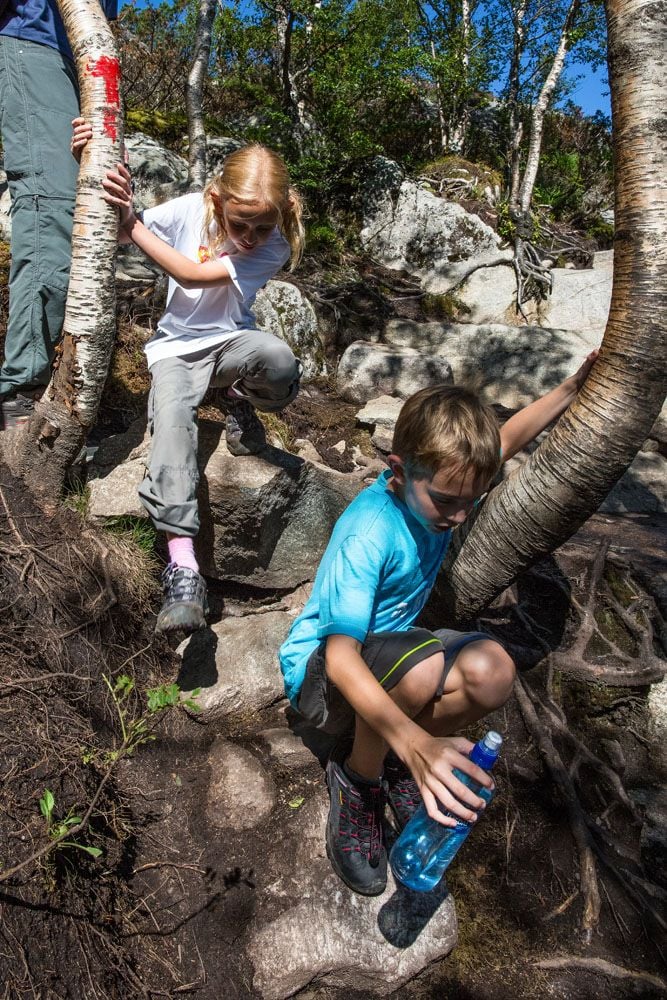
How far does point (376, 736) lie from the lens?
7.48ft

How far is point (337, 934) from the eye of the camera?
2.28 metres

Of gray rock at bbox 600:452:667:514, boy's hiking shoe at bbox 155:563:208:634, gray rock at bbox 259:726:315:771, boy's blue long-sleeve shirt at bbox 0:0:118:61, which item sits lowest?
gray rock at bbox 600:452:667:514

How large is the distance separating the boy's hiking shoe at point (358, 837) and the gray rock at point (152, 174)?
6.69 m

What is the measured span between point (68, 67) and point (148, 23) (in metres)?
10.9

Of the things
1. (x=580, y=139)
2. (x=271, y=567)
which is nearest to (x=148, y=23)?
(x=580, y=139)

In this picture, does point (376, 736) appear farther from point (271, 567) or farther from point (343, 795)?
point (271, 567)

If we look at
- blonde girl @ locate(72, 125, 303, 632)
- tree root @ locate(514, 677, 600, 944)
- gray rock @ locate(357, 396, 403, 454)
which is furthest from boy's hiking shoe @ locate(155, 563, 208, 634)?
gray rock @ locate(357, 396, 403, 454)

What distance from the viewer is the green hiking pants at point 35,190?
322cm

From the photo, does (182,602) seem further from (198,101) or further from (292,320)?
(198,101)

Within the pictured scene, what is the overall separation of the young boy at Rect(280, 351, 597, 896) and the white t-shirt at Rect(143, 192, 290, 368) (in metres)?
1.46

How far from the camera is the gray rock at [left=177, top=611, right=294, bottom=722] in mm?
3061

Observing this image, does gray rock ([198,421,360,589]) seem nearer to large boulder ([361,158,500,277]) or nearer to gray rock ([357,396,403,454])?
gray rock ([357,396,403,454])

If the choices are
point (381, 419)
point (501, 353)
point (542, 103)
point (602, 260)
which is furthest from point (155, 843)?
point (542, 103)

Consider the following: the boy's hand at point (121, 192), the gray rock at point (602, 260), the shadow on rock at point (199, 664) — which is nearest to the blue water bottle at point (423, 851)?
the shadow on rock at point (199, 664)
